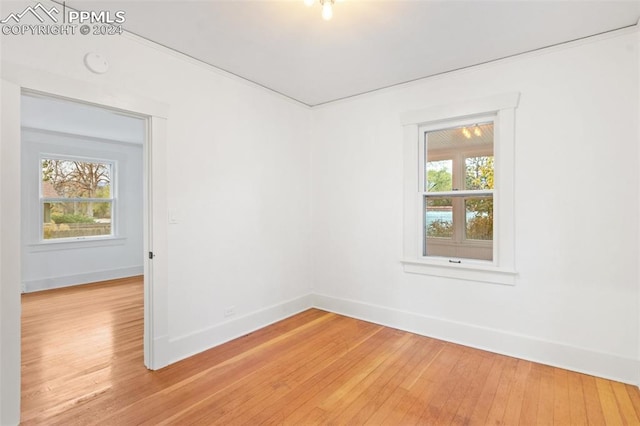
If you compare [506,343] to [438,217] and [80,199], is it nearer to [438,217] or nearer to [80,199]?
[438,217]

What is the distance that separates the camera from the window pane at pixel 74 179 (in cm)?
576

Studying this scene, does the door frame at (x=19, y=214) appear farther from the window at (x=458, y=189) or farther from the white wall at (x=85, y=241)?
the white wall at (x=85, y=241)

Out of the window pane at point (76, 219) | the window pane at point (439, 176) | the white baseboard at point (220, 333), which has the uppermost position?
the window pane at point (439, 176)

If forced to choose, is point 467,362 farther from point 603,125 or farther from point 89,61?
point 89,61

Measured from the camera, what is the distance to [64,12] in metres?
2.25

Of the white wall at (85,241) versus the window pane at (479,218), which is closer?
the window pane at (479,218)

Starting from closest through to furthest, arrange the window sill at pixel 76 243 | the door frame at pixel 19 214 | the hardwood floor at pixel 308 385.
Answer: the door frame at pixel 19 214 → the hardwood floor at pixel 308 385 → the window sill at pixel 76 243

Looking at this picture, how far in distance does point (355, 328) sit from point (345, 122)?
257 centimetres

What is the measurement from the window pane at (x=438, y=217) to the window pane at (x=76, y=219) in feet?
20.7

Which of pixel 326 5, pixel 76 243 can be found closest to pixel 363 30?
pixel 326 5

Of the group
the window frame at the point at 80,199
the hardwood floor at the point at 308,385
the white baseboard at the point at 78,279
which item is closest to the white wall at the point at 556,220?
the hardwood floor at the point at 308,385

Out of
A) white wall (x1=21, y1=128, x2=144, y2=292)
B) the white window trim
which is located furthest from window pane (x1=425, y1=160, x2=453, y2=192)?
white wall (x1=21, y1=128, x2=144, y2=292)

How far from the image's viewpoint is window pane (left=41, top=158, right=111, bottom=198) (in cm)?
576

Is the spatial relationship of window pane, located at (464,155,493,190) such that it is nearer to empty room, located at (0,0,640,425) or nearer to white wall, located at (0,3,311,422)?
empty room, located at (0,0,640,425)
